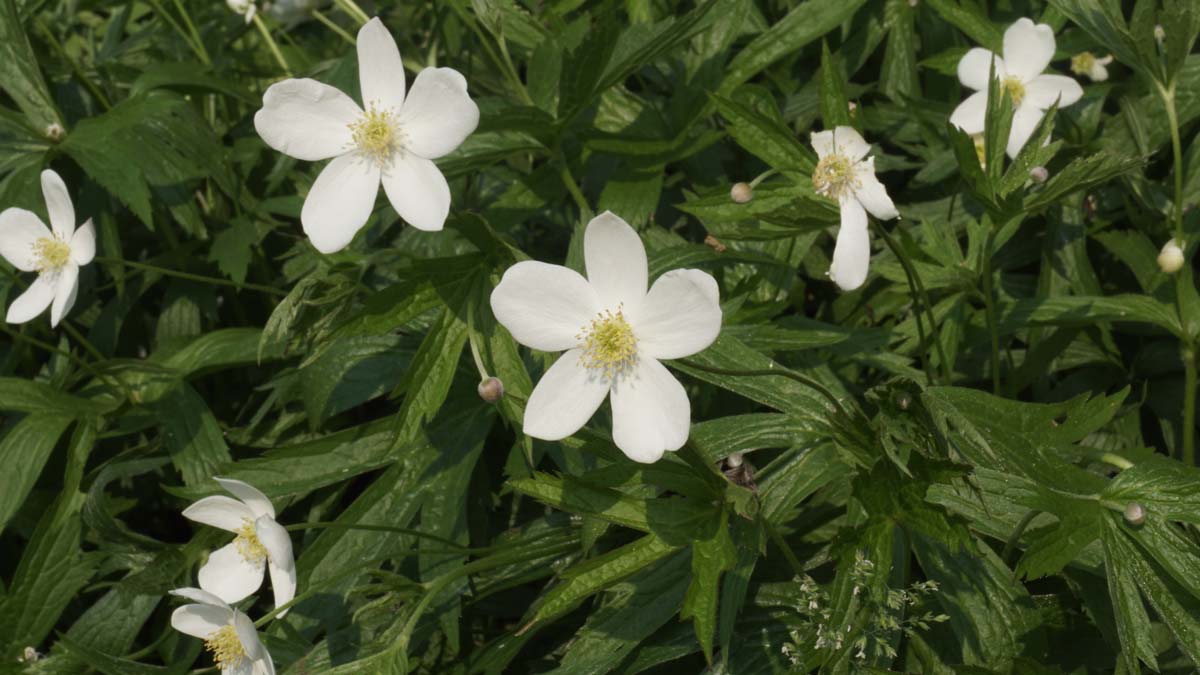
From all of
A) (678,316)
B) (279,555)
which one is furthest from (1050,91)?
(279,555)

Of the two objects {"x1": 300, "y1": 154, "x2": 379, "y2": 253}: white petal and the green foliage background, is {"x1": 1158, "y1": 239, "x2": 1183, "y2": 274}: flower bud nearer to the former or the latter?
the green foliage background

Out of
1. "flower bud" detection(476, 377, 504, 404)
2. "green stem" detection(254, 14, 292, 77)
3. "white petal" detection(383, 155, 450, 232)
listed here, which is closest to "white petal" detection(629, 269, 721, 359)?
"flower bud" detection(476, 377, 504, 404)

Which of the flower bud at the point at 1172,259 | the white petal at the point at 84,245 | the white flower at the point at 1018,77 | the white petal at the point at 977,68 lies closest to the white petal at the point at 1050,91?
the white flower at the point at 1018,77

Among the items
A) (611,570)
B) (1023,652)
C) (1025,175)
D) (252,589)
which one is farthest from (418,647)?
(1025,175)

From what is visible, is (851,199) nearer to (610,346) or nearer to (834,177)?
(834,177)

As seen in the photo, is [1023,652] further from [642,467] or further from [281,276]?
[281,276]
